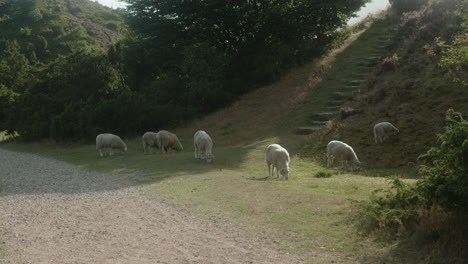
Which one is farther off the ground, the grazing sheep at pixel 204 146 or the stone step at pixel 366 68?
the stone step at pixel 366 68

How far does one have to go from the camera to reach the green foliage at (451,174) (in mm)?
7348

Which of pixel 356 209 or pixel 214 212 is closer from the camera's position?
pixel 356 209

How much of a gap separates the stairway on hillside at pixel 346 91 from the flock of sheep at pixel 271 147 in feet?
17.5

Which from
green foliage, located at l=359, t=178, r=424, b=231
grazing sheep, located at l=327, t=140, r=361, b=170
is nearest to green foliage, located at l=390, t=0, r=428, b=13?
grazing sheep, located at l=327, t=140, r=361, b=170

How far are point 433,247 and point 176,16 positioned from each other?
3554 centimetres

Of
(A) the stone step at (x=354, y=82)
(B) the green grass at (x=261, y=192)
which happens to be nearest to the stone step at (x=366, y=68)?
(A) the stone step at (x=354, y=82)

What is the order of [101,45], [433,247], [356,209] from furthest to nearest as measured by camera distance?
[101,45]
[356,209]
[433,247]

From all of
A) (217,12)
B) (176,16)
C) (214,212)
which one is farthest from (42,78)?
(214,212)

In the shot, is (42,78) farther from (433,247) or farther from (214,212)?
(433,247)

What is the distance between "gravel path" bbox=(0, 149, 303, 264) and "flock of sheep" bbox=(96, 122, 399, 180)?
5107 mm

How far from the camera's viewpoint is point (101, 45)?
10444cm

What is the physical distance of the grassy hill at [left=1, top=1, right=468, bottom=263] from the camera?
30.9ft

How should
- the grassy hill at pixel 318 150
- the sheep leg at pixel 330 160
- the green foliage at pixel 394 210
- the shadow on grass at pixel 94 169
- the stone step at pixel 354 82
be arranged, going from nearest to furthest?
the green foliage at pixel 394 210 < the grassy hill at pixel 318 150 < the shadow on grass at pixel 94 169 < the sheep leg at pixel 330 160 < the stone step at pixel 354 82

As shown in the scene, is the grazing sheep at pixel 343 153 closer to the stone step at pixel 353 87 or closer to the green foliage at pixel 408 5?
the stone step at pixel 353 87
